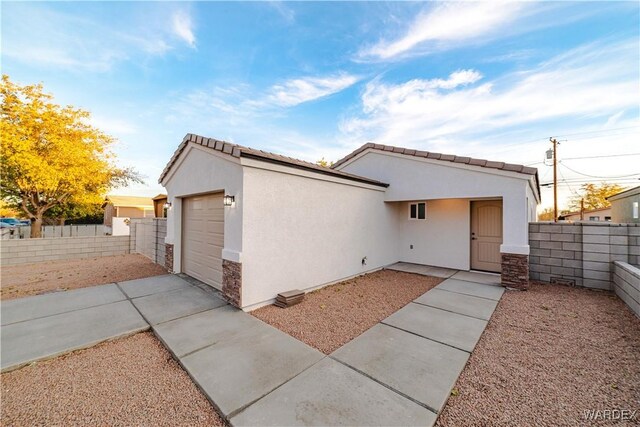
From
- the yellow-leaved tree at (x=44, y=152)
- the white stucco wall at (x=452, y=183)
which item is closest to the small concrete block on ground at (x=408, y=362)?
the white stucco wall at (x=452, y=183)

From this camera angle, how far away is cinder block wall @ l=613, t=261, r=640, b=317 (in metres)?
4.31

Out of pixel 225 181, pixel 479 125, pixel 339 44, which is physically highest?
pixel 339 44

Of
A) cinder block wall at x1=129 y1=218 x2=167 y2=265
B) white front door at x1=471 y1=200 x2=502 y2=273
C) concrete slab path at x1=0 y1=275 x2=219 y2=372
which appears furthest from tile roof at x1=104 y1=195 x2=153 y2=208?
white front door at x1=471 y1=200 x2=502 y2=273

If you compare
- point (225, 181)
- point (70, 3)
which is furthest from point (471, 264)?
point (70, 3)

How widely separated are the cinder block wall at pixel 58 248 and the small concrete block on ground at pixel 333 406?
496 inches

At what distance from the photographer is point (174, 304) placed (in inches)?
188

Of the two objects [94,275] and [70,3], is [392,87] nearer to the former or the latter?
[70,3]

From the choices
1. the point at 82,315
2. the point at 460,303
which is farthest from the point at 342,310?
the point at 82,315

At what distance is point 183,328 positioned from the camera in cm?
379

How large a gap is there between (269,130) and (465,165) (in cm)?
843

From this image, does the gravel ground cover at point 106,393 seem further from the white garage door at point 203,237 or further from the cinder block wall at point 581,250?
the cinder block wall at point 581,250

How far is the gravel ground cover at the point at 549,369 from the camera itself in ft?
7.15

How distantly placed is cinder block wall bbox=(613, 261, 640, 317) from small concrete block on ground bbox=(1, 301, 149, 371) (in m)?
8.81

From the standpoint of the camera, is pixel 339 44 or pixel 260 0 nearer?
pixel 260 0
